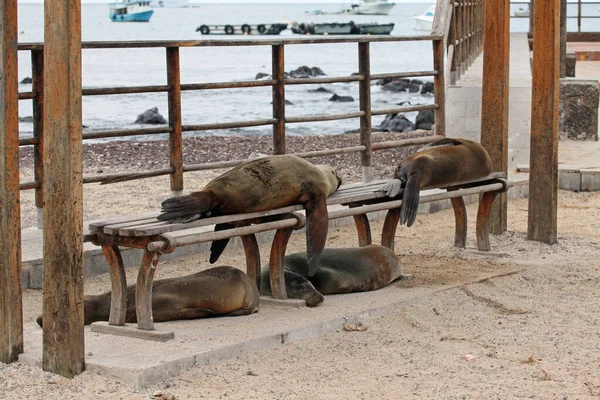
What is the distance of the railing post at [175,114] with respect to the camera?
7.49 metres

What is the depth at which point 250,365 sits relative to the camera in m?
4.44

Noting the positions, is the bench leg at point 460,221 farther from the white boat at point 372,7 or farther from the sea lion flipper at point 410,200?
the white boat at point 372,7

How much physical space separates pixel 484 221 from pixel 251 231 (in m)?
2.57

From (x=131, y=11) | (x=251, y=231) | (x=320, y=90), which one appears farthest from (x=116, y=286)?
(x=131, y=11)

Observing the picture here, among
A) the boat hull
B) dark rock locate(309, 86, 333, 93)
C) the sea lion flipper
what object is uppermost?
the boat hull

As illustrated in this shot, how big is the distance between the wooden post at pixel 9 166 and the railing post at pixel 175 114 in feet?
10.7

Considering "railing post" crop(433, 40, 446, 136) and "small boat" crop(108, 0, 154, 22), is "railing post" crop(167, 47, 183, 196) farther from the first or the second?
"small boat" crop(108, 0, 154, 22)

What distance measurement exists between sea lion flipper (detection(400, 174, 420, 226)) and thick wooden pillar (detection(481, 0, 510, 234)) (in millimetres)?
1416

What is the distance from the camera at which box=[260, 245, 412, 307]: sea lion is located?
18.7 feet

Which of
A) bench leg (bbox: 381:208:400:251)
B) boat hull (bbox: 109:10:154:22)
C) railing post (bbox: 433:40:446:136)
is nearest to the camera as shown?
bench leg (bbox: 381:208:400:251)

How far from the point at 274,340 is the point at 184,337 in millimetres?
417

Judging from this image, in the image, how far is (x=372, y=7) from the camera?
150 m

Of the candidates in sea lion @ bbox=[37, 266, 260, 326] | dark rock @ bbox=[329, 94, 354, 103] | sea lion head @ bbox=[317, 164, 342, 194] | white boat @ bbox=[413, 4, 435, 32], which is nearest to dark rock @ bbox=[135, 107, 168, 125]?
dark rock @ bbox=[329, 94, 354, 103]

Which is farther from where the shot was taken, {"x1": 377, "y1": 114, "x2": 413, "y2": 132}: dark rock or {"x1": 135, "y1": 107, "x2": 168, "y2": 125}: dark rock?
{"x1": 135, "y1": 107, "x2": 168, "y2": 125}: dark rock
